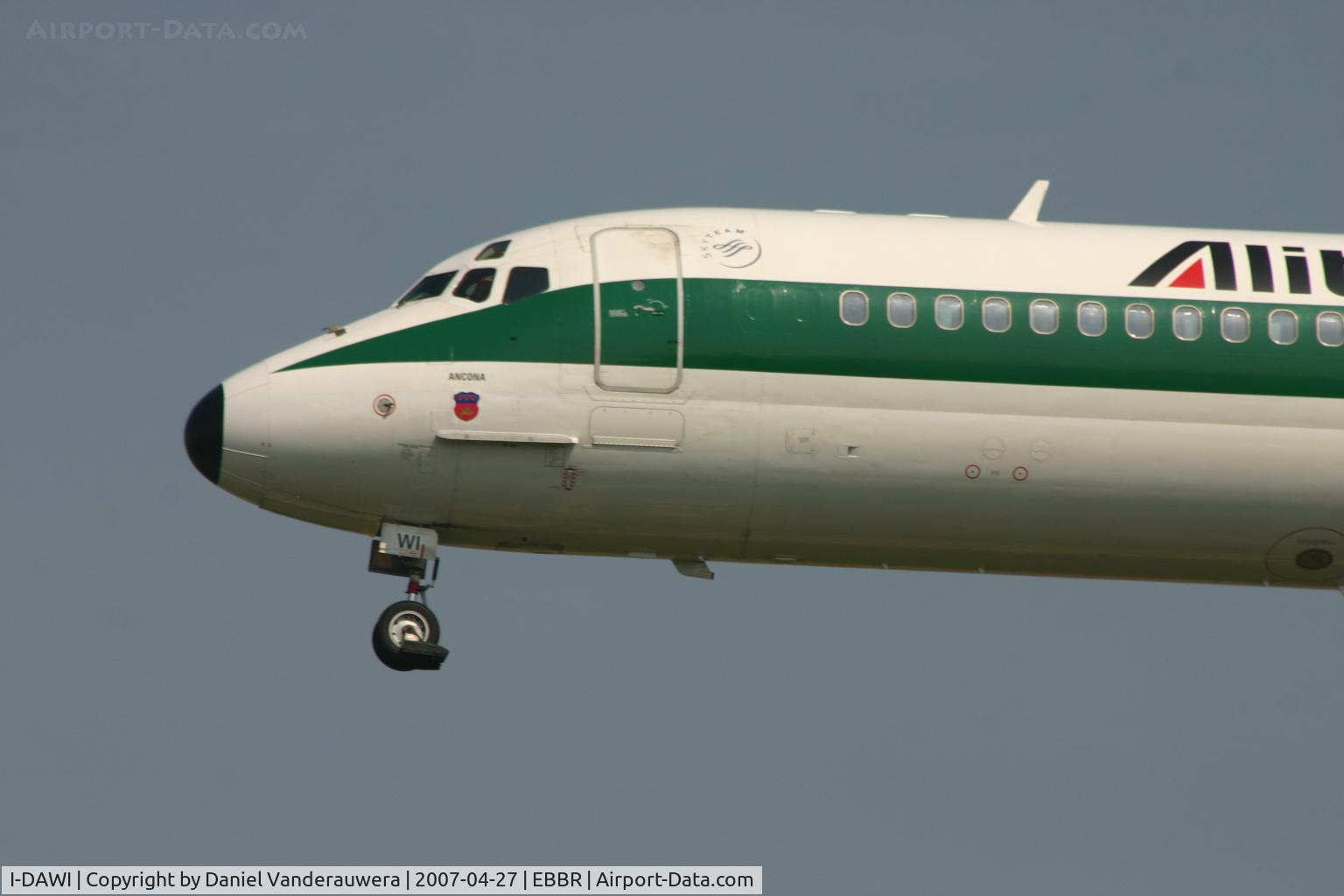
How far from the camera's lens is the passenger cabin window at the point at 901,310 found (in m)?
35.8

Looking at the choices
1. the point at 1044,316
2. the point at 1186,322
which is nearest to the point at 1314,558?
the point at 1186,322

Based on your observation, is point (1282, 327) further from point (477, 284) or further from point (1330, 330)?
point (477, 284)

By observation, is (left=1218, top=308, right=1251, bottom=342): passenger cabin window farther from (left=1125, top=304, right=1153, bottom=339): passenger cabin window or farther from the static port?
the static port

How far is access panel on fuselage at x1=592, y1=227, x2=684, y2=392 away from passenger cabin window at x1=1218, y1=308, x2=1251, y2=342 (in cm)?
758

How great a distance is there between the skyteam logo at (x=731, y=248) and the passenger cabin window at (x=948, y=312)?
8.42 ft

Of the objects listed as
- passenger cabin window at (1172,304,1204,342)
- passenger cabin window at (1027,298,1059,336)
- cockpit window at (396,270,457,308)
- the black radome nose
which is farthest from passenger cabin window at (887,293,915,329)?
the black radome nose

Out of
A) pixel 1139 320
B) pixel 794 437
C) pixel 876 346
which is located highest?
pixel 1139 320

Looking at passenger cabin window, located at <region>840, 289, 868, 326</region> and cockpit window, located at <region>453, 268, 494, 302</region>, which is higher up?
cockpit window, located at <region>453, 268, 494, 302</region>

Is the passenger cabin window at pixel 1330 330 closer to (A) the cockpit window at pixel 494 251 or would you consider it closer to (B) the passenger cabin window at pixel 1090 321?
(B) the passenger cabin window at pixel 1090 321

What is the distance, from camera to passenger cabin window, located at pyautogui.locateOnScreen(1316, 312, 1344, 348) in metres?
36.6

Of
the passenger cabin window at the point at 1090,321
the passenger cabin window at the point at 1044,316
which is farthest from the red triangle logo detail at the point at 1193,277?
the passenger cabin window at the point at 1044,316

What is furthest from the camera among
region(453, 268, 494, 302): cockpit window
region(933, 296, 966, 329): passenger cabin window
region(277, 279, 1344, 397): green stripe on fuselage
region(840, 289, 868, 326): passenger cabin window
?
region(453, 268, 494, 302): cockpit window

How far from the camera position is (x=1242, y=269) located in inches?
1463

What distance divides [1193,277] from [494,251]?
32.3 ft
